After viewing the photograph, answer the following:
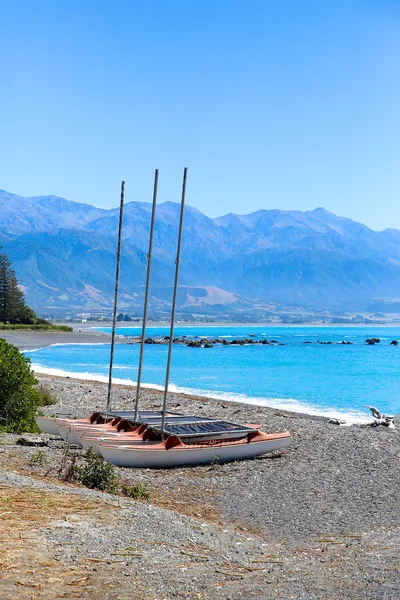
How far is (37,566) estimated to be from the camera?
696cm

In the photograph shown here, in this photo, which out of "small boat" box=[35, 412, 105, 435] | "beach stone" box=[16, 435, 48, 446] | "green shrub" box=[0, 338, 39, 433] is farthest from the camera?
"small boat" box=[35, 412, 105, 435]

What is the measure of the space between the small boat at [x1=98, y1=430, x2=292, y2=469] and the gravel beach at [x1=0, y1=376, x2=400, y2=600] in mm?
245

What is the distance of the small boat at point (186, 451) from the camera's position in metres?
14.6

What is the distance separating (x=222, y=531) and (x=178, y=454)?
5.22 m

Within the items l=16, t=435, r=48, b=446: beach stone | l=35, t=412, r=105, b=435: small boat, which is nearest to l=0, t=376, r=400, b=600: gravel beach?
l=16, t=435, r=48, b=446: beach stone

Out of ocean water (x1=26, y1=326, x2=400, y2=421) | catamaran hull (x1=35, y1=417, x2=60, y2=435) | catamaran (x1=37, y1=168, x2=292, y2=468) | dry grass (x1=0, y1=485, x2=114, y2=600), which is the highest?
dry grass (x1=0, y1=485, x2=114, y2=600)

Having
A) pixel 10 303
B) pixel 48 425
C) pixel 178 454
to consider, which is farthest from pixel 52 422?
pixel 10 303

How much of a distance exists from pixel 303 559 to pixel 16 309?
9416 centimetres

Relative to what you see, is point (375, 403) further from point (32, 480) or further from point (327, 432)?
point (32, 480)

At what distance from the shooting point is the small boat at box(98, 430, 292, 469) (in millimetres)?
14617

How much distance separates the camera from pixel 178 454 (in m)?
14.9

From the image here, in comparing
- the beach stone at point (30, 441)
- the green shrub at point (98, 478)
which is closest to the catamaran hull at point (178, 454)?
the beach stone at point (30, 441)

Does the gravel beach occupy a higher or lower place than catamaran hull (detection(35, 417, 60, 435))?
higher

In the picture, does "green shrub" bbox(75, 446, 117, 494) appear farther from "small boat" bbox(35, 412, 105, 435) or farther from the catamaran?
"small boat" bbox(35, 412, 105, 435)
